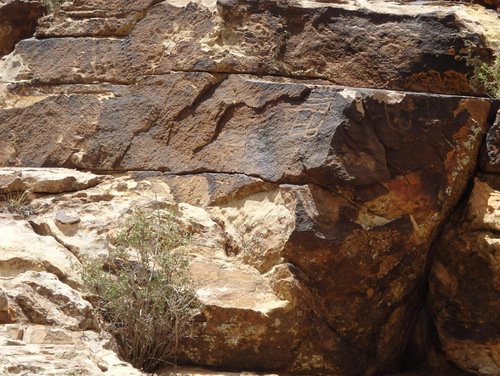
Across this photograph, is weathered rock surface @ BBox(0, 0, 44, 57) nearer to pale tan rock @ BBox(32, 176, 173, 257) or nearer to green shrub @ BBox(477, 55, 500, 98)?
pale tan rock @ BBox(32, 176, 173, 257)

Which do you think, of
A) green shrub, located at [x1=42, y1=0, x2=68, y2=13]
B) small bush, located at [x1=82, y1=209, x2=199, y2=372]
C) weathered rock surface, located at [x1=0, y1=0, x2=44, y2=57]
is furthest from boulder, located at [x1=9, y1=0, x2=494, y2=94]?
small bush, located at [x1=82, y1=209, x2=199, y2=372]

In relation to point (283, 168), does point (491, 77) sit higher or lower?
higher

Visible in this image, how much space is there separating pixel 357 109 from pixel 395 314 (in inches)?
54.2

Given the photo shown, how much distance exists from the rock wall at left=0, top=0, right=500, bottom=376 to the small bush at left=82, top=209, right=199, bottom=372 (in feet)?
0.53

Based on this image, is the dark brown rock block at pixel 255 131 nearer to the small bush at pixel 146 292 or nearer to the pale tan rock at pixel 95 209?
the pale tan rock at pixel 95 209

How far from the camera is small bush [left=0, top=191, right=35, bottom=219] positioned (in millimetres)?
5125

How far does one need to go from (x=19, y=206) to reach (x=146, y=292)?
4.39 ft

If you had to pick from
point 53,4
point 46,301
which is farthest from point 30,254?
point 53,4

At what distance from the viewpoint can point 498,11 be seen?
6031 millimetres

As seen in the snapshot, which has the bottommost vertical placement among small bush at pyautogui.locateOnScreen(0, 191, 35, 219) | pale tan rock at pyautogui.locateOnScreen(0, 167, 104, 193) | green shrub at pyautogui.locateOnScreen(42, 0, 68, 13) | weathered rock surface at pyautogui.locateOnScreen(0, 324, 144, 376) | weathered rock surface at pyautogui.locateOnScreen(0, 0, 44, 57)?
weathered rock surface at pyautogui.locateOnScreen(0, 324, 144, 376)

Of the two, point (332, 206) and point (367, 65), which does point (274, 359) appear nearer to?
point (332, 206)

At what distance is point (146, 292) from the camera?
4336mm

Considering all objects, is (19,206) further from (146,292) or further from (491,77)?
(491,77)

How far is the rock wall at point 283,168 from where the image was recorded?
478 centimetres
